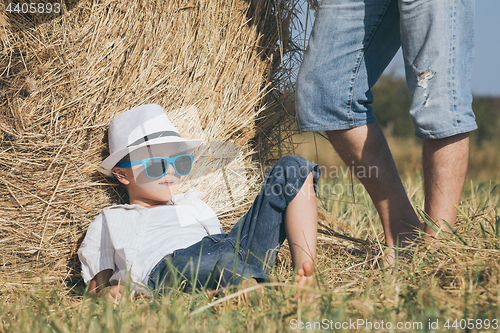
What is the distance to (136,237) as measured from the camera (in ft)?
4.18

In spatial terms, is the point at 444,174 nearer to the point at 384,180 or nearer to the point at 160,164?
the point at 384,180

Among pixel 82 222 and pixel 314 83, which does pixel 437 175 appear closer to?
pixel 314 83

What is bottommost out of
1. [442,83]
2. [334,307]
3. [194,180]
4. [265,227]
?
[334,307]

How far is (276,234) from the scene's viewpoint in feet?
4.23

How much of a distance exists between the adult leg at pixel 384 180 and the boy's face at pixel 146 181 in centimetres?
65

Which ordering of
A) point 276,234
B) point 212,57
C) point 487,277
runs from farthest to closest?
point 212,57, point 276,234, point 487,277

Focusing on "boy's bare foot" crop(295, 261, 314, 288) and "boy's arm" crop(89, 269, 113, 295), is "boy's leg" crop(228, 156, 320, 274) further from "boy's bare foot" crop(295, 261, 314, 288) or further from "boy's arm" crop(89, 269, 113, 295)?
"boy's arm" crop(89, 269, 113, 295)

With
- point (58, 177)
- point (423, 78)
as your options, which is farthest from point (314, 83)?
point (58, 177)

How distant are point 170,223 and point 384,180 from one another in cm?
78

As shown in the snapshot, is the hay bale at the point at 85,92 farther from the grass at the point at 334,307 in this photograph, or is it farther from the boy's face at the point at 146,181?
the grass at the point at 334,307

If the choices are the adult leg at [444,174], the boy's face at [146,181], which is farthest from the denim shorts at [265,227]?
the adult leg at [444,174]

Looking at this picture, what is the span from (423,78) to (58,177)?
1287 mm

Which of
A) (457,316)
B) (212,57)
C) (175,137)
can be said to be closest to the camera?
(457,316)

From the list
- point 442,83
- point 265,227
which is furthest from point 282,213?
point 442,83
